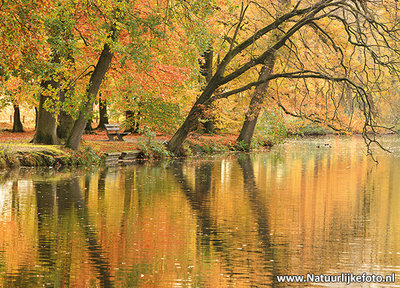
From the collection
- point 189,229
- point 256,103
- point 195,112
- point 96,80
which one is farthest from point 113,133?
point 189,229

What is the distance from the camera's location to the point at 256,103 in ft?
97.3

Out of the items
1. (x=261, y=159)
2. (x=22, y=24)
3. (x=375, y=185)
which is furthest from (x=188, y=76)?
(x=22, y=24)

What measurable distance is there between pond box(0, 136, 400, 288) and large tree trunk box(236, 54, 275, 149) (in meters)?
9.89

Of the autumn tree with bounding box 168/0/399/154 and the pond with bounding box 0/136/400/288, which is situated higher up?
the autumn tree with bounding box 168/0/399/154

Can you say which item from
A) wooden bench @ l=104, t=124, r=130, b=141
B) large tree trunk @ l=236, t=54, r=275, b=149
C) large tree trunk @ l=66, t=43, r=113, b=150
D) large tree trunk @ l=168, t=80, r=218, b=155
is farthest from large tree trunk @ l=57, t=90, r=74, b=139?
large tree trunk @ l=236, t=54, r=275, b=149

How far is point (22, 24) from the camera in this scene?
523 inches

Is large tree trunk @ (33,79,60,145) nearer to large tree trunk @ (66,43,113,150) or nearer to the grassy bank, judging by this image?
the grassy bank

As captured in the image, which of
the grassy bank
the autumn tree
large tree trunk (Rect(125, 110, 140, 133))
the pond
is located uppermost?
the autumn tree

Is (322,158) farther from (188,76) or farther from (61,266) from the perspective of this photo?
(61,266)

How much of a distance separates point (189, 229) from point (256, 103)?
1933 cm

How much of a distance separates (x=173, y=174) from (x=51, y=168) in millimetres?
4012

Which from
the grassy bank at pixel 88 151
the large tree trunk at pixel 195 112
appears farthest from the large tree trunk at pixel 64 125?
the large tree trunk at pixel 195 112

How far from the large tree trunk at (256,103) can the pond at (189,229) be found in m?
9.89

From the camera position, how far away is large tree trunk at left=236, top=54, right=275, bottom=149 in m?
29.5
